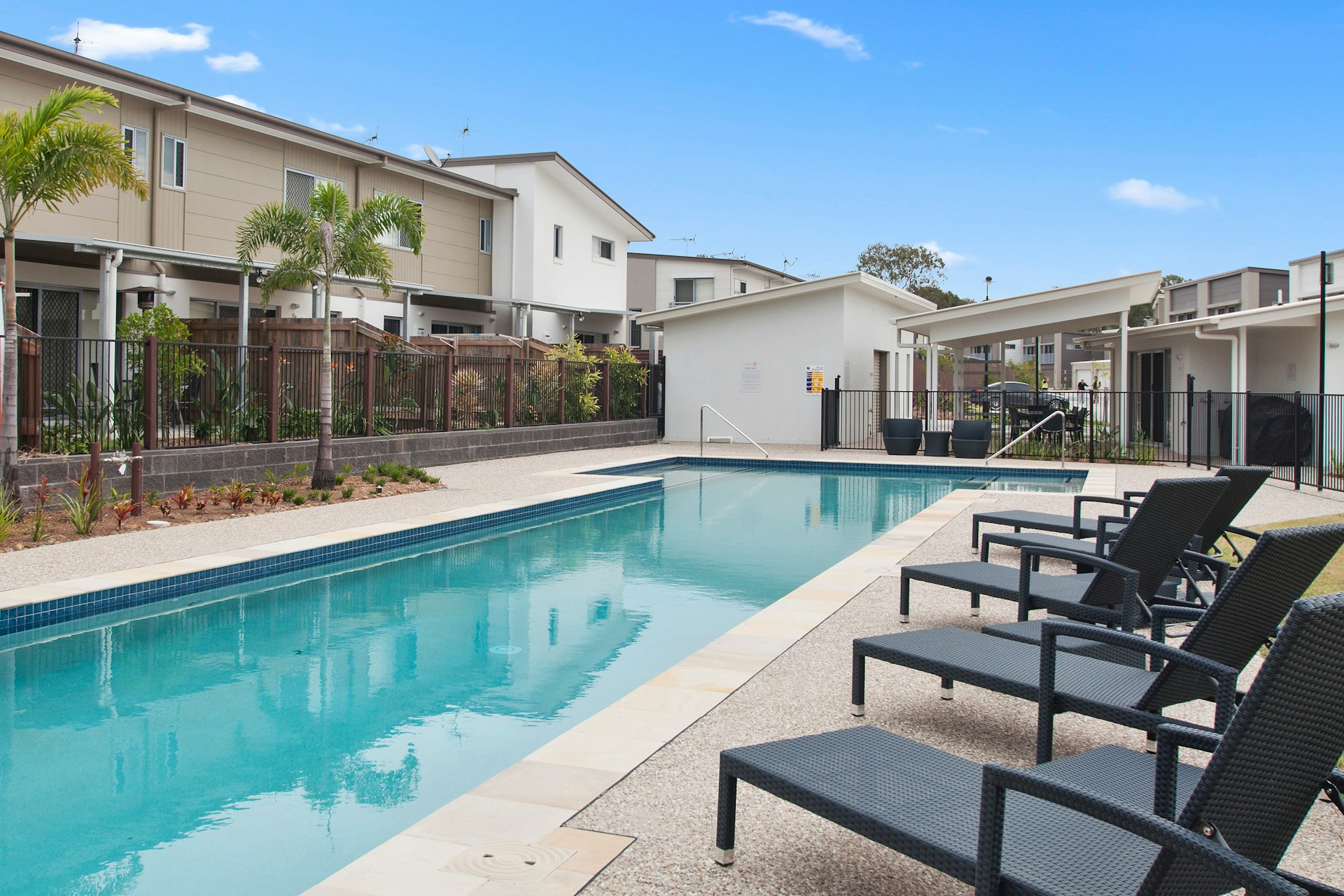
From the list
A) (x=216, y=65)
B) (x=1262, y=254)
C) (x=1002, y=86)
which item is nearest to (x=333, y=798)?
(x=1002, y=86)

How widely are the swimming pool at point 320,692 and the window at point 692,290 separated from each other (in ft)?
88.0

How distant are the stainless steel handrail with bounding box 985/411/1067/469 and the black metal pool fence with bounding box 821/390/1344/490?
0.21 feet

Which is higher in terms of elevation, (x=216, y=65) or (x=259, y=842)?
(x=216, y=65)

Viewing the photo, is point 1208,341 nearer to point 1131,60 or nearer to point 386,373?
point 1131,60

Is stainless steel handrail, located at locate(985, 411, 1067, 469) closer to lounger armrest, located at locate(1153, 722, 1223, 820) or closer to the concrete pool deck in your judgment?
the concrete pool deck

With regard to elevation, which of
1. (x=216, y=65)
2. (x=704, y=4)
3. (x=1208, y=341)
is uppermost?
(x=216, y=65)

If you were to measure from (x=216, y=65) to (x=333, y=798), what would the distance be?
83693 mm

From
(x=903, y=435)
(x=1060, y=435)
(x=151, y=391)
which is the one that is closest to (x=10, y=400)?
(x=151, y=391)

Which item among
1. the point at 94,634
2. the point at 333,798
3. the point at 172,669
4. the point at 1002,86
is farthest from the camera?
the point at 1002,86

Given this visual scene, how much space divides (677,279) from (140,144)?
21.5 meters

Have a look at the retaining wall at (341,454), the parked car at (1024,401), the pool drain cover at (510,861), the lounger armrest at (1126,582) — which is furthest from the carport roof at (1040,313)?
the pool drain cover at (510,861)

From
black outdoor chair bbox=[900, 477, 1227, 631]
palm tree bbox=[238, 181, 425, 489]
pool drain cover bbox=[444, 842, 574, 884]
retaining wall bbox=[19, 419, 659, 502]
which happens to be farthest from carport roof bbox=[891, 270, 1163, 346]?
pool drain cover bbox=[444, 842, 574, 884]

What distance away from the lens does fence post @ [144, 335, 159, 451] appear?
12.0 meters

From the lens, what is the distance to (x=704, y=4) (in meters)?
32.4
